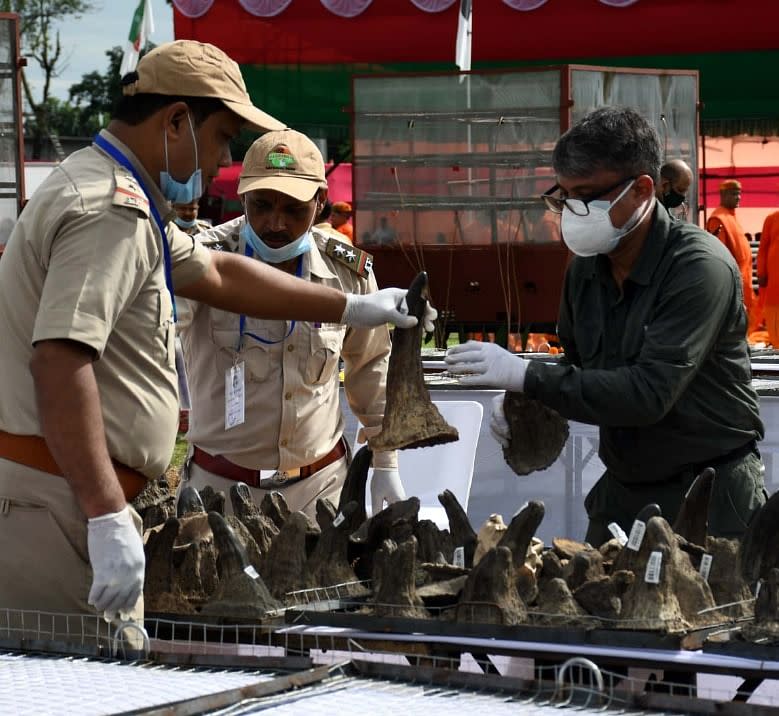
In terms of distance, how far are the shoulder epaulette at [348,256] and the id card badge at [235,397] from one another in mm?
555

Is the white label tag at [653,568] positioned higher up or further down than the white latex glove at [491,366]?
further down

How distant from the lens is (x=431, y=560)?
3006mm

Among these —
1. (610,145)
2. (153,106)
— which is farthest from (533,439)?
(153,106)

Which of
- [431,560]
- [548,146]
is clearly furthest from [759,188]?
[431,560]

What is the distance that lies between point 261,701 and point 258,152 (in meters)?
2.45

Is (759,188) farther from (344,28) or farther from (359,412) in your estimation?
(359,412)

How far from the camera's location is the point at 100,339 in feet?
7.41

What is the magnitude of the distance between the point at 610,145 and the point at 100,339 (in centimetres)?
148

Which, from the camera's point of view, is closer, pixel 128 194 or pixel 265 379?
pixel 128 194

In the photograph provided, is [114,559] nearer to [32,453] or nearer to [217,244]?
[32,453]

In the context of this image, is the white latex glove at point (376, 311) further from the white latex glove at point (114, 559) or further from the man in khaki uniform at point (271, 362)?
the white latex glove at point (114, 559)

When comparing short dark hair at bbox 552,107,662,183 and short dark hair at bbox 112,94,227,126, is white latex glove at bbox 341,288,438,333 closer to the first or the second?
short dark hair at bbox 552,107,662,183

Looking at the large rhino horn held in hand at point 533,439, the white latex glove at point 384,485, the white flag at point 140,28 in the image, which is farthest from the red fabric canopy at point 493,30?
the large rhino horn held in hand at point 533,439

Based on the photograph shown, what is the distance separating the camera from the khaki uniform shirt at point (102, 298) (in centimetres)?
226
